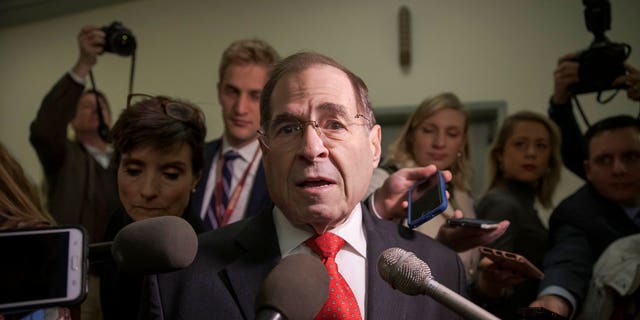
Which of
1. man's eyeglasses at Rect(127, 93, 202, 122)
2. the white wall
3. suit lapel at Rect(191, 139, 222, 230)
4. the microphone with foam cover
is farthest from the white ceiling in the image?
the microphone with foam cover

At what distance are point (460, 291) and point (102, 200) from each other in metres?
1.41

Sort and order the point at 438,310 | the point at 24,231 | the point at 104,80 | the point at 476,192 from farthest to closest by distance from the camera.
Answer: the point at 104,80 → the point at 476,192 → the point at 438,310 → the point at 24,231

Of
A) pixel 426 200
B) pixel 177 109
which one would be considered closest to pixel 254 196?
pixel 177 109

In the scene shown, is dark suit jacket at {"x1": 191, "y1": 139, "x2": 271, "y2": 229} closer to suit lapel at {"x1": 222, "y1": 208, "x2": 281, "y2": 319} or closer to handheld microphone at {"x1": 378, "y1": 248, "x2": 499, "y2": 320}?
suit lapel at {"x1": 222, "y1": 208, "x2": 281, "y2": 319}

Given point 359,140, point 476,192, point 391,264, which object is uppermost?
point 359,140

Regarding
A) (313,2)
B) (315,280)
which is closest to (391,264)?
(315,280)

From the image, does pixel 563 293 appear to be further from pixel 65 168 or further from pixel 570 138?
pixel 65 168

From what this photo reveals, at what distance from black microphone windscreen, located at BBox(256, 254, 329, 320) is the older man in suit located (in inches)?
12.9

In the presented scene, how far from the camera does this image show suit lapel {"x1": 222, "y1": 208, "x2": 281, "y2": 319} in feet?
3.85

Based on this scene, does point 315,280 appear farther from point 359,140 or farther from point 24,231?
point 359,140

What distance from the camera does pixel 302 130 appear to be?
1.23 m

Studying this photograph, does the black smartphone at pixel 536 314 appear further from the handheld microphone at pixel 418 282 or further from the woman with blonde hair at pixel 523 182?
the woman with blonde hair at pixel 523 182

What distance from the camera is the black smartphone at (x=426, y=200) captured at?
1.35 metres

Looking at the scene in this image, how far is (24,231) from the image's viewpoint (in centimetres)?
78
